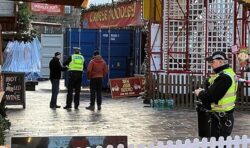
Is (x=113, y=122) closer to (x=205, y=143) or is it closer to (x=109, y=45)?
(x=205, y=143)

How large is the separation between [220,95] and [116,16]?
2058 centimetres

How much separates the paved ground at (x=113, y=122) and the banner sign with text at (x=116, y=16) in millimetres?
7842

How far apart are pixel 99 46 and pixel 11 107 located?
7512 mm

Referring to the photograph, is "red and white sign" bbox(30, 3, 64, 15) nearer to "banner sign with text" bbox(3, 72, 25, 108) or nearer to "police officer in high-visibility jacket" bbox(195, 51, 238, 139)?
"banner sign with text" bbox(3, 72, 25, 108)

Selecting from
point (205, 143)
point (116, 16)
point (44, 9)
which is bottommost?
point (205, 143)

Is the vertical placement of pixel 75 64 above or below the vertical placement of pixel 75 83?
above

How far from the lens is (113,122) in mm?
A: 13078

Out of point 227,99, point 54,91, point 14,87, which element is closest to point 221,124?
point 227,99

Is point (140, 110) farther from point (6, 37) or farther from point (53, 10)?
point (53, 10)

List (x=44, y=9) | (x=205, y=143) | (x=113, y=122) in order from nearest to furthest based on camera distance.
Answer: (x=205, y=143), (x=113, y=122), (x=44, y=9)

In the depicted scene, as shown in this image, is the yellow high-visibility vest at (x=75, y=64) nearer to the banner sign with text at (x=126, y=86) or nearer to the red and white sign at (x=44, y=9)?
the banner sign with text at (x=126, y=86)

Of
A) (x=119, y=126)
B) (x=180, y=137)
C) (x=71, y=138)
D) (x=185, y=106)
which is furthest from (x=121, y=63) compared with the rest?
(x=71, y=138)

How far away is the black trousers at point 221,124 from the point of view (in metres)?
7.27

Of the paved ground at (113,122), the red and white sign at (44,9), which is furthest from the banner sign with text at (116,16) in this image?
the paved ground at (113,122)
